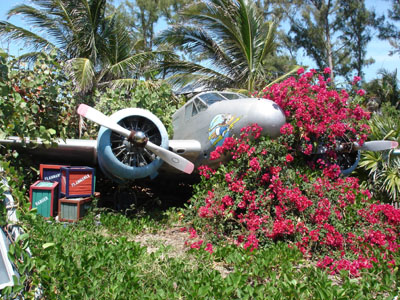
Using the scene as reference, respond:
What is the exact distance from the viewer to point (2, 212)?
311 cm

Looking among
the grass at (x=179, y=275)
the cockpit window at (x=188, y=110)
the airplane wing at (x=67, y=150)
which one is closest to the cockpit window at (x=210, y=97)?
the cockpit window at (x=188, y=110)

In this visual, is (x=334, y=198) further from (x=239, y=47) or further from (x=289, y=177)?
(x=239, y=47)

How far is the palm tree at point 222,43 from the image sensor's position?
1526 cm

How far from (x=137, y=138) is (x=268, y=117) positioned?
7.54ft

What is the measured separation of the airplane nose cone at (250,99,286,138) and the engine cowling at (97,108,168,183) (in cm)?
178

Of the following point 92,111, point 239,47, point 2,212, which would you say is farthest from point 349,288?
point 239,47

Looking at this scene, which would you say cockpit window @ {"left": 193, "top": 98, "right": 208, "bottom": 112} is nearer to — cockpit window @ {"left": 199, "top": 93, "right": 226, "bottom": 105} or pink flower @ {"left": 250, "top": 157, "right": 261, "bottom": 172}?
cockpit window @ {"left": 199, "top": 93, "right": 226, "bottom": 105}

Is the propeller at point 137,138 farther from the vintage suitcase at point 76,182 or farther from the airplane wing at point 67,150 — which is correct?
the vintage suitcase at point 76,182

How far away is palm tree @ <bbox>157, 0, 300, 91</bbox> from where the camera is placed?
601 inches

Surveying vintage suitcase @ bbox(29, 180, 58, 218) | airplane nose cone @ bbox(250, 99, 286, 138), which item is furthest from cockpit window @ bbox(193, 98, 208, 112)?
vintage suitcase @ bbox(29, 180, 58, 218)

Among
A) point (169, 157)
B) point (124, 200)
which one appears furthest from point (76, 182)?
point (169, 157)

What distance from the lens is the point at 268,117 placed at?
6398 millimetres

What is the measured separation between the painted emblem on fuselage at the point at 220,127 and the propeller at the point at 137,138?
2.42ft

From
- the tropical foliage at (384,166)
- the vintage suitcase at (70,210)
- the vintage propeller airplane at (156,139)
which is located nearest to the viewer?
the vintage propeller airplane at (156,139)
